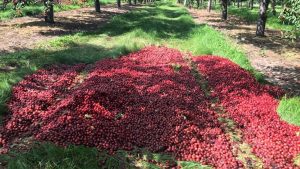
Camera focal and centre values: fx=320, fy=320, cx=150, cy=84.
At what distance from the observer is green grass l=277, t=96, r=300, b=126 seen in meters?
11.5

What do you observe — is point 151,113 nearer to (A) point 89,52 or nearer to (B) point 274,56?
(A) point 89,52

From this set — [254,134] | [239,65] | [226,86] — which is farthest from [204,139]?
[239,65]

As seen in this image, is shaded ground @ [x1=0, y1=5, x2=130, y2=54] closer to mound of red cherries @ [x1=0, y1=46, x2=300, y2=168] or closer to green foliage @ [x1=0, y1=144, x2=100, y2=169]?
mound of red cherries @ [x1=0, y1=46, x2=300, y2=168]

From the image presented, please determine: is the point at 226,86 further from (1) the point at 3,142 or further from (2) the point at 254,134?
(1) the point at 3,142

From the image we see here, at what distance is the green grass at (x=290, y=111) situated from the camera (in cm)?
1149

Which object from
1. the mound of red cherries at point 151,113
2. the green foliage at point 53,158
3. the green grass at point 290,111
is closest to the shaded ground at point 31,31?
the mound of red cherries at point 151,113

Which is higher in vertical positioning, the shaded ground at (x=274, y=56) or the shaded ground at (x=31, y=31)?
the shaded ground at (x=31, y=31)

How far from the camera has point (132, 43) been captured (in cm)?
2258

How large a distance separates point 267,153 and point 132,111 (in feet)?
15.2

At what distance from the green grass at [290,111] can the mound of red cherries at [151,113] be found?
334 mm

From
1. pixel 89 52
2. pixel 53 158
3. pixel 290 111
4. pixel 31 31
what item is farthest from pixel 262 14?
pixel 53 158

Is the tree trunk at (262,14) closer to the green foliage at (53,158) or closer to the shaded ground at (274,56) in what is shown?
the shaded ground at (274,56)

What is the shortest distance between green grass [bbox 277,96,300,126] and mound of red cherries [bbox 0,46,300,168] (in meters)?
0.33

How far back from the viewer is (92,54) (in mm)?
20016
